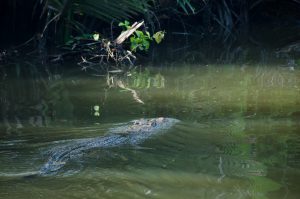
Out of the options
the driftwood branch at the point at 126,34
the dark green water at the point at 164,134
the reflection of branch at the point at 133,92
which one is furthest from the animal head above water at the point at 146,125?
the driftwood branch at the point at 126,34

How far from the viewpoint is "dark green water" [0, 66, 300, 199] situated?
2.89 m

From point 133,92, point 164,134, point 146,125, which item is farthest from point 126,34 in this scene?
point 164,134

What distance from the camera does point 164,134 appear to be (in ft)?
12.7

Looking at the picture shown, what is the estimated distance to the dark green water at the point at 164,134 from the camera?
289 centimetres

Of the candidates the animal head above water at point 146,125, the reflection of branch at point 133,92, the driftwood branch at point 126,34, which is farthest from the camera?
the driftwood branch at point 126,34

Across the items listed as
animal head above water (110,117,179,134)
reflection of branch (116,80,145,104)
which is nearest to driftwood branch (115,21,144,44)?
reflection of branch (116,80,145,104)

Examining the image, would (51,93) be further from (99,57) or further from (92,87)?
(99,57)

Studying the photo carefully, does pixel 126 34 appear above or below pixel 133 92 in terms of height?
above

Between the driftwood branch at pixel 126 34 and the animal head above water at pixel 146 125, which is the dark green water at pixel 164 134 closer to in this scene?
the animal head above water at pixel 146 125

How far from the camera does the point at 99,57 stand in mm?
7355

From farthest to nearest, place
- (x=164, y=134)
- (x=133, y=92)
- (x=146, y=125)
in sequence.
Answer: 1. (x=133, y=92)
2. (x=146, y=125)
3. (x=164, y=134)

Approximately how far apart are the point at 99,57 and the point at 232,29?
161 inches

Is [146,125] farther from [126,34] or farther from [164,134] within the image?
[126,34]

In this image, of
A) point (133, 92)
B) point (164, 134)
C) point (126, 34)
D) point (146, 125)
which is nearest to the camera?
point (164, 134)
